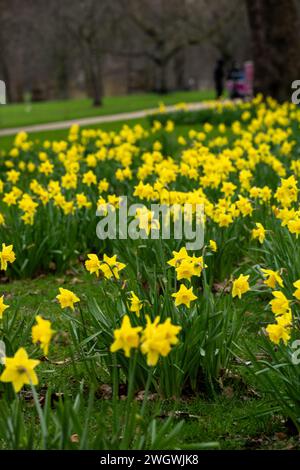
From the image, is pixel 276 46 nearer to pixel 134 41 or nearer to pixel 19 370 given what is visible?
pixel 19 370

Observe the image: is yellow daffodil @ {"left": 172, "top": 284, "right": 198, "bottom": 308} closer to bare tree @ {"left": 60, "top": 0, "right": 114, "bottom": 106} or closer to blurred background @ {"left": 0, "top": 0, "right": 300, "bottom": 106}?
blurred background @ {"left": 0, "top": 0, "right": 300, "bottom": 106}

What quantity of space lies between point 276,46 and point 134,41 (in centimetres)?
2745

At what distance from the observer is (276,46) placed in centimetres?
1538

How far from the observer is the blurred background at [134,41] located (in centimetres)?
1543

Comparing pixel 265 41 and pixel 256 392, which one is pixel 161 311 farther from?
pixel 265 41

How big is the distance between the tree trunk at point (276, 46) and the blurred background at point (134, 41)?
0.06 feet

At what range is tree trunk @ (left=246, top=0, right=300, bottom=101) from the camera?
1502 centimetres

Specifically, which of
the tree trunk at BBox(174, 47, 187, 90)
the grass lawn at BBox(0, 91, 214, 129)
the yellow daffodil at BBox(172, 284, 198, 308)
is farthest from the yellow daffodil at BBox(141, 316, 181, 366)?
the tree trunk at BBox(174, 47, 187, 90)

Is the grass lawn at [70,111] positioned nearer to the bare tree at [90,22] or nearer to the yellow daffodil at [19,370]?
the bare tree at [90,22]

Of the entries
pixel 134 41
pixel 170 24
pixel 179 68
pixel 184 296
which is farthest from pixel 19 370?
pixel 179 68

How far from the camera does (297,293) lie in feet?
8.79

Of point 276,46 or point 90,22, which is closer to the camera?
point 276,46

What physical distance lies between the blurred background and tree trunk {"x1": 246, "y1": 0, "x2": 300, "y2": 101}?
2 cm
